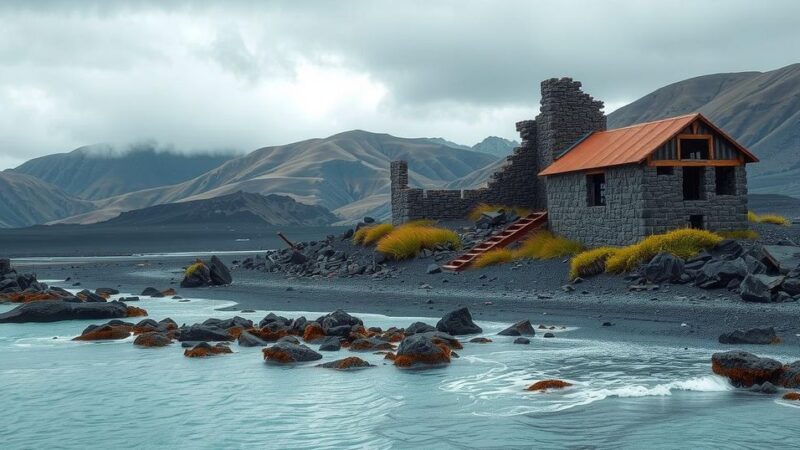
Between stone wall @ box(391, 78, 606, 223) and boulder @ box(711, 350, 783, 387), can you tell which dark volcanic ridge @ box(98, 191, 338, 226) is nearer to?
stone wall @ box(391, 78, 606, 223)

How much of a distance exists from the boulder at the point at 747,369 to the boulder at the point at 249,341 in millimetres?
10122

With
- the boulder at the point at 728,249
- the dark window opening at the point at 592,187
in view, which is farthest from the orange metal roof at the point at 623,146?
the boulder at the point at 728,249

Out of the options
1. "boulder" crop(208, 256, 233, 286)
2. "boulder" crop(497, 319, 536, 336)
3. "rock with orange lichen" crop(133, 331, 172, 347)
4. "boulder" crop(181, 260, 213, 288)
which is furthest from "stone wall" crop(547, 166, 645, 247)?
"rock with orange lichen" crop(133, 331, 172, 347)

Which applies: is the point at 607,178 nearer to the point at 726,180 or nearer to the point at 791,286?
the point at 726,180

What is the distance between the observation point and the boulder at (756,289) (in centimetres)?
2020

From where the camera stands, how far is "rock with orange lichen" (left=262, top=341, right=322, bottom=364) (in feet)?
59.0

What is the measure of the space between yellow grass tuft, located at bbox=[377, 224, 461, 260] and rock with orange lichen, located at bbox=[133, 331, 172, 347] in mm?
12757

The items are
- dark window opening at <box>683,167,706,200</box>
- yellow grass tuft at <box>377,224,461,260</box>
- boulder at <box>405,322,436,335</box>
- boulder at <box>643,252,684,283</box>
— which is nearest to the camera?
boulder at <box>405,322,436,335</box>

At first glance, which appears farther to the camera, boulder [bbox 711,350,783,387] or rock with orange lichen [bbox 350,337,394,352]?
rock with orange lichen [bbox 350,337,394,352]

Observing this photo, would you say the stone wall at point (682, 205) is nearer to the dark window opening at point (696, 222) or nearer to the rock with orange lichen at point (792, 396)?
the dark window opening at point (696, 222)

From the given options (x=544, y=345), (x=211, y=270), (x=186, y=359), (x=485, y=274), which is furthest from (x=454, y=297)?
(x=211, y=270)

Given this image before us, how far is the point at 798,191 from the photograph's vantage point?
481ft

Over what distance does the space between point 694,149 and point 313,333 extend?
53.6 ft

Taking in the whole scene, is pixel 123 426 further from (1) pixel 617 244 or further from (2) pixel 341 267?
(2) pixel 341 267
